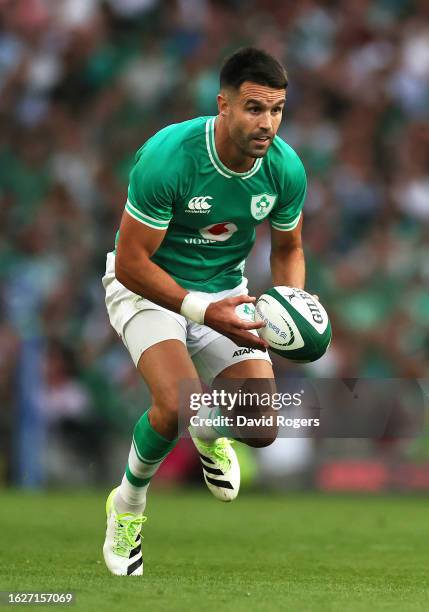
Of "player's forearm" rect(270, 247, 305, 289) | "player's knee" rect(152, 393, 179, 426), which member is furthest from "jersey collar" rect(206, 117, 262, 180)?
"player's knee" rect(152, 393, 179, 426)

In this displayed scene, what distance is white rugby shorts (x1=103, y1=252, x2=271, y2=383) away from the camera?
606 centimetres

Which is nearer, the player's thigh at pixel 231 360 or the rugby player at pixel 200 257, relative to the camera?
the rugby player at pixel 200 257

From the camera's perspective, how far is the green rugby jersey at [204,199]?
5.80m

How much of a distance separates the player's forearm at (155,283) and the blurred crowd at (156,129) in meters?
5.91

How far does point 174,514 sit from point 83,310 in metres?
3.71

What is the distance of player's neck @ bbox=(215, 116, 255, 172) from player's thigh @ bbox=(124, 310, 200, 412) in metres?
0.79

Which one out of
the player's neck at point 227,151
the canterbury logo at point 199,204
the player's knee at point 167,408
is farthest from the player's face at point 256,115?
the player's knee at point 167,408

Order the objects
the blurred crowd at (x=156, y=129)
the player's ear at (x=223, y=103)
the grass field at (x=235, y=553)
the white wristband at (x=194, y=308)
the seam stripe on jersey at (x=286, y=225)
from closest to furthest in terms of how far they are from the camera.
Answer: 1. the grass field at (x=235, y=553)
2. the white wristband at (x=194, y=308)
3. the player's ear at (x=223, y=103)
4. the seam stripe on jersey at (x=286, y=225)
5. the blurred crowd at (x=156, y=129)

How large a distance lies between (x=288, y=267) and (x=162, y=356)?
2.84ft

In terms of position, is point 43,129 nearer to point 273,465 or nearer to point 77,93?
point 77,93

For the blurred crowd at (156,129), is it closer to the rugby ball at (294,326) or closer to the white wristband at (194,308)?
the rugby ball at (294,326)

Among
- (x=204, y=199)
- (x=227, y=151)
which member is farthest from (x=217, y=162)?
(x=204, y=199)

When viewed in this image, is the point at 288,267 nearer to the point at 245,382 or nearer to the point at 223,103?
the point at 245,382

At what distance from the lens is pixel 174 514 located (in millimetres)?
9281
